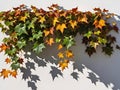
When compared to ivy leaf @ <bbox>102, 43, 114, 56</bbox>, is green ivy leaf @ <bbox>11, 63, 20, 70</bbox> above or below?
below

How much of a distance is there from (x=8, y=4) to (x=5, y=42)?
40cm

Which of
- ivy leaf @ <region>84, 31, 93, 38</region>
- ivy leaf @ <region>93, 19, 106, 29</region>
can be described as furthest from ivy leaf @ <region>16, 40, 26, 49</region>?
ivy leaf @ <region>93, 19, 106, 29</region>

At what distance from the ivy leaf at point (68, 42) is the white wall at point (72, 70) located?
18 centimetres

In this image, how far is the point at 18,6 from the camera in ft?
9.38

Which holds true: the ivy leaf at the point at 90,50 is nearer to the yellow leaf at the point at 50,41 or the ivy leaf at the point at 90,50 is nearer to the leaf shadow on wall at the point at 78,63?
the leaf shadow on wall at the point at 78,63

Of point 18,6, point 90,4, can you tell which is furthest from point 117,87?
point 18,6

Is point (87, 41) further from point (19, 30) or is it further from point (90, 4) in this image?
point (19, 30)

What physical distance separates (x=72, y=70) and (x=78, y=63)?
3.8 inches

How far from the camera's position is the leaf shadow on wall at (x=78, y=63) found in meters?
2.88

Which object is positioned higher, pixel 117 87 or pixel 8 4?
pixel 8 4

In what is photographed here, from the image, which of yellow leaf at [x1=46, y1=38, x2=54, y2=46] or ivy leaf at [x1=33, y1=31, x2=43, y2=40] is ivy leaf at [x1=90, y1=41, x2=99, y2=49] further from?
ivy leaf at [x1=33, y1=31, x2=43, y2=40]

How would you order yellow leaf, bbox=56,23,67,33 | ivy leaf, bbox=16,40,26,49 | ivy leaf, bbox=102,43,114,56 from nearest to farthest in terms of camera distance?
yellow leaf, bbox=56,23,67,33 < ivy leaf, bbox=16,40,26,49 < ivy leaf, bbox=102,43,114,56

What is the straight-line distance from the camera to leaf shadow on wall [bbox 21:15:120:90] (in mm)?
2879

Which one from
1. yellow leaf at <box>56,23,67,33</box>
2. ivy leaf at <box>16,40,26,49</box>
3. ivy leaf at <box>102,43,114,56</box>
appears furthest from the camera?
ivy leaf at <box>102,43,114,56</box>
